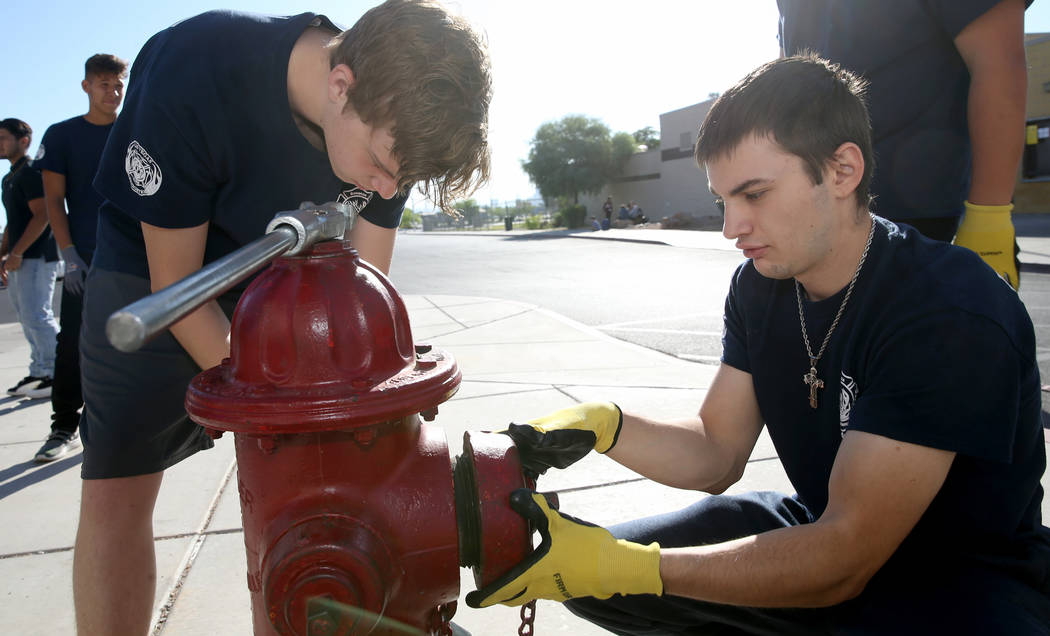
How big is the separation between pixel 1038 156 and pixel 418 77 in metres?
21.7

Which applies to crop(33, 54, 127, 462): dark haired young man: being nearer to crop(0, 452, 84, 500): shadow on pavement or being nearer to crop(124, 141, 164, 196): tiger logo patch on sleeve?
crop(0, 452, 84, 500): shadow on pavement

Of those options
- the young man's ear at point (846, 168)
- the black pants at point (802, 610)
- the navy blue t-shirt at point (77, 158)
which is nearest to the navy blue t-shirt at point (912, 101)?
the young man's ear at point (846, 168)

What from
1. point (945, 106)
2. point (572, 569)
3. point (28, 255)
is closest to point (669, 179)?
point (28, 255)

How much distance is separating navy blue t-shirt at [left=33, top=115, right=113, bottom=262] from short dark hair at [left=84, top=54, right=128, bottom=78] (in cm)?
25

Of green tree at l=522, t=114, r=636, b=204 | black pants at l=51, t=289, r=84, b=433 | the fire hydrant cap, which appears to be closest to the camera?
the fire hydrant cap

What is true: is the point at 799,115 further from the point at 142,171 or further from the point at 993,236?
the point at 142,171

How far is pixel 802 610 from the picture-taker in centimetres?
153

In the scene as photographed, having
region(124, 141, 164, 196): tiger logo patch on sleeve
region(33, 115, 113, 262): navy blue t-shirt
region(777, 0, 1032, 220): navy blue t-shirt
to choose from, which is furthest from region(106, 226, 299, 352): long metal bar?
region(33, 115, 113, 262): navy blue t-shirt

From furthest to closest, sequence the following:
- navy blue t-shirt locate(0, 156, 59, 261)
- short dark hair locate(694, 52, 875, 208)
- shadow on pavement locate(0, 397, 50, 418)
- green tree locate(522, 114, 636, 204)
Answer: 1. green tree locate(522, 114, 636, 204)
2. navy blue t-shirt locate(0, 156, 59, 261)
3. shadow on pavement locate(0, 397, 50, 418)
4. short dark hair locate(694, 52, 875, 208)

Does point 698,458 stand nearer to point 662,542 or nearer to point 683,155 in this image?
point 662,542

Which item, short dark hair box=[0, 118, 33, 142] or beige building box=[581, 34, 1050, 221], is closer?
short dark hair box=[0, 118, 33, 142]

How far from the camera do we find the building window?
1781cm

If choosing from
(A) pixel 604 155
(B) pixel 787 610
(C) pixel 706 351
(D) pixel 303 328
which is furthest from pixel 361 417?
(A) pixel 604 155

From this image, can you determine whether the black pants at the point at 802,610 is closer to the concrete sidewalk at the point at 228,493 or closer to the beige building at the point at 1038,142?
the concrete sidewalk at the point at 228,493
